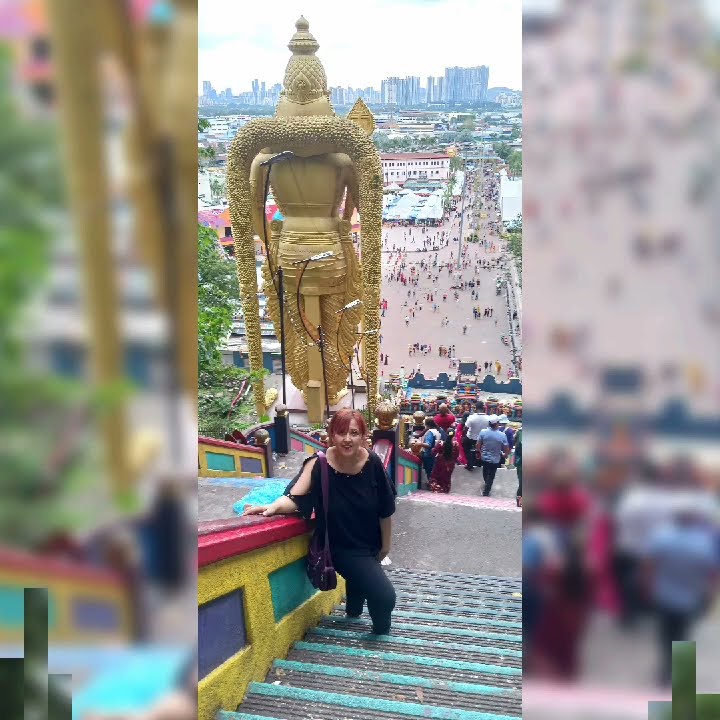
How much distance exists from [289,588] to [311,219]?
20.5 feet

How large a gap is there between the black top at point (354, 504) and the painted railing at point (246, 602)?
0.12 m

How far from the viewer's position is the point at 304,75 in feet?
25.2

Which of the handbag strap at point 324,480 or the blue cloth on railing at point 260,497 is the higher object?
the handbag strap at point 324,480

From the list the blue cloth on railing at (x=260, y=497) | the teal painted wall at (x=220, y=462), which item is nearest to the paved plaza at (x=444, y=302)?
the teal painted wall at (x=220, y=462)

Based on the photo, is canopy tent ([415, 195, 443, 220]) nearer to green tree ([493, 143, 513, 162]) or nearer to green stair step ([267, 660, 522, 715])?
green stair step ([267, 660, 522, 715])

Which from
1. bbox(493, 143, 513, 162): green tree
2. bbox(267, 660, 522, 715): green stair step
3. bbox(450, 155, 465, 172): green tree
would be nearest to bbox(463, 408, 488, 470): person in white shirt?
bbox(267, 660, 522, 715): green stair step

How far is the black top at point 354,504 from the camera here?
238cm
